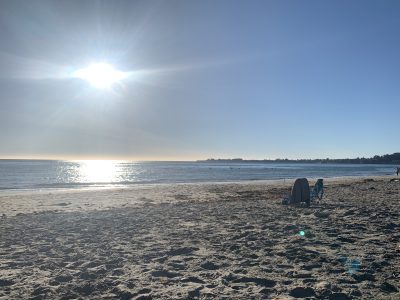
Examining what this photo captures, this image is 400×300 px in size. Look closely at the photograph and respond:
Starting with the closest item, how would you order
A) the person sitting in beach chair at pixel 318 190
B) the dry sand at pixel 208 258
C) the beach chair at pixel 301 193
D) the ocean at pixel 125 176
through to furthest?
the dry sand at pixel 208 258 < the beach chair at pixel 301 193 < the person sitting in beach chair at pixel 318 190 < the ocean at pixel 125 176

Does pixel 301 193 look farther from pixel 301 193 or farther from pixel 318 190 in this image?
pixel 318 190

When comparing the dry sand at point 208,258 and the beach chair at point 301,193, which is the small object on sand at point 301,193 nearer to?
the beach chair at point 301,193

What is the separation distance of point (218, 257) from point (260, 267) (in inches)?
39.3

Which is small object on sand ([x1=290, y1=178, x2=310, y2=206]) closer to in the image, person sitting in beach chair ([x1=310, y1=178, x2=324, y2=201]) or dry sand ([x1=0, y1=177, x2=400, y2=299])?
person sitting in beach chair ([x1=310, y1=178, x2=324, y2=201])

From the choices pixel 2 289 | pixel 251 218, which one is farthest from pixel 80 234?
pixel 251 218

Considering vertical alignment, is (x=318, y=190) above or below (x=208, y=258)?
above

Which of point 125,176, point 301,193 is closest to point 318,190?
point 301,193

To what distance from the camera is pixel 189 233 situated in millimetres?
9359

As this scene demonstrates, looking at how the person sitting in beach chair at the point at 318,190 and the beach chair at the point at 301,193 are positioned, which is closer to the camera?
the beach chair at the point at 301,193

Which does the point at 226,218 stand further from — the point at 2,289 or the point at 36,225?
the point at 2,289

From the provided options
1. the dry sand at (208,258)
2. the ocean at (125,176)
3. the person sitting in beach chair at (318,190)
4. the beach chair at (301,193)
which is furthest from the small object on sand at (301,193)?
the ocean at (125,176)

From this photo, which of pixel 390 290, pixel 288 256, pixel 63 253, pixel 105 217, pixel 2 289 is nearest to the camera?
pixel 390 290

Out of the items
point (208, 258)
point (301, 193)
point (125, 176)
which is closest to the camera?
point (208, 258)

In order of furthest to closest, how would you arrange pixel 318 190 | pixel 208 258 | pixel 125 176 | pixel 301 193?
pixel 125 176 → pixel 318 190 → pixel 301 193 → pixel 208 258
